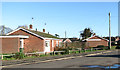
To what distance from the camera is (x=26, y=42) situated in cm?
3325

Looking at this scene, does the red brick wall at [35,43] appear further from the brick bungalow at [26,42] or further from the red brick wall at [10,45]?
the red brick wall at [10,45]

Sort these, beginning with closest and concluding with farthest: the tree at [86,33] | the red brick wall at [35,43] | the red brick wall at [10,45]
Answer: the red brick wall at [10,45]
the red brick wall at [35,43]
the tree at [86,33]

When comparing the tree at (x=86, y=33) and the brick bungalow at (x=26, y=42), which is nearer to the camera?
the brick bungalow at (x=26, y=42)

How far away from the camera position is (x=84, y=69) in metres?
13.6

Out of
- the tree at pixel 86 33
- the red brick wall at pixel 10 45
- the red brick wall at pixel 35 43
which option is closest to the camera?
the red brick wall at pixel 10 45

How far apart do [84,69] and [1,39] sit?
2005 cm

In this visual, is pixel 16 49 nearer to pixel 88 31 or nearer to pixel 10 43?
pixel 10 43

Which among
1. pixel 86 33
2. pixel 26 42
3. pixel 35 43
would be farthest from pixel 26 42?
pixel 86 33

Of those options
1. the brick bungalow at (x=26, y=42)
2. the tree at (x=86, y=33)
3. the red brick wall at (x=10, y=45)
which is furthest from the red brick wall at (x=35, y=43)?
the tree at (x=86, y=33)

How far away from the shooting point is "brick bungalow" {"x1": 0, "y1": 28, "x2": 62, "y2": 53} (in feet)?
99.1

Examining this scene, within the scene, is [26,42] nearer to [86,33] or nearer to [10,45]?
[10,45]

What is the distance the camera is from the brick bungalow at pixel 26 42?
30203 mm

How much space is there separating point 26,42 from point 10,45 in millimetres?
3541

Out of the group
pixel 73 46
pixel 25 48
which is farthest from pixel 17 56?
pixel 73 46
